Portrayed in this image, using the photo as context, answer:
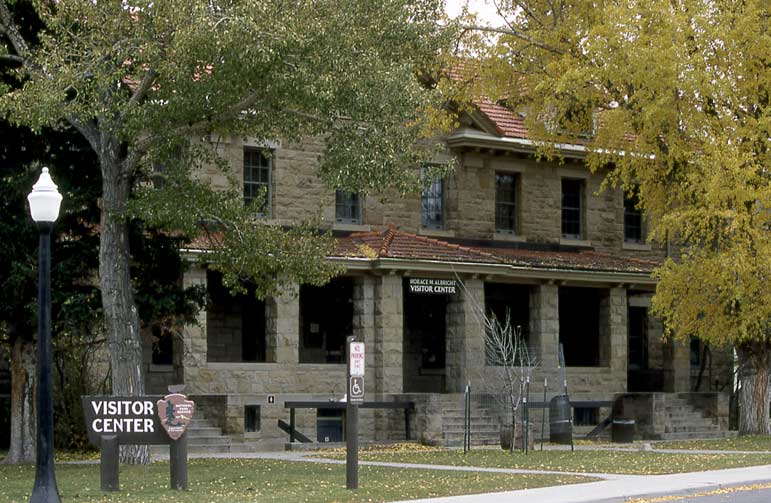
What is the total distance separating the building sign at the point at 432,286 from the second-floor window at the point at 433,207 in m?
3.31

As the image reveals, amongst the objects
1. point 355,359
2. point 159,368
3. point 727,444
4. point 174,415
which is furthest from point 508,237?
point 174,415

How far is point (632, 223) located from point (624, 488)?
21.9 m

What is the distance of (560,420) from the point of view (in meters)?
29.2

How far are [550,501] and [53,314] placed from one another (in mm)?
11051

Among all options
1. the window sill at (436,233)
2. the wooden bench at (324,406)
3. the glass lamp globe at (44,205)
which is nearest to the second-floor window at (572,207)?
the window sill at (436,233)

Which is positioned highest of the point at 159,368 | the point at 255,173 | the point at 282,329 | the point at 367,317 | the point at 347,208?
the point at 255,173

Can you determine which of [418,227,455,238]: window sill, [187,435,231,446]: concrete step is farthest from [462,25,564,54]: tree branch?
[187,435,231,446]: concrete step

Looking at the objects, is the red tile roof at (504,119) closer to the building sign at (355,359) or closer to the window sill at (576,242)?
the window sill at (576,242)


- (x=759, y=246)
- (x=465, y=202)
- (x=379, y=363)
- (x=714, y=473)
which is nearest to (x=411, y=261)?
(x=379, y=363)

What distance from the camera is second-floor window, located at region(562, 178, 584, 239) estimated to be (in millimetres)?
A: 37688

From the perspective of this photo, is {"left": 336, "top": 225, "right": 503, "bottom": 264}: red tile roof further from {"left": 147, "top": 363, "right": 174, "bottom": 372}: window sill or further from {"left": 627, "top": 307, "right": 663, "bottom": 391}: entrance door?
{"left": 627, "top": 307, "right": 663, "bottom": 391}: entrance door

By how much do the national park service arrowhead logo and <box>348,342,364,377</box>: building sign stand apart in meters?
2.33

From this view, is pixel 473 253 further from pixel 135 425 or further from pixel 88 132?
pixel 135 425

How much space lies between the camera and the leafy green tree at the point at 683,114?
28.1m
